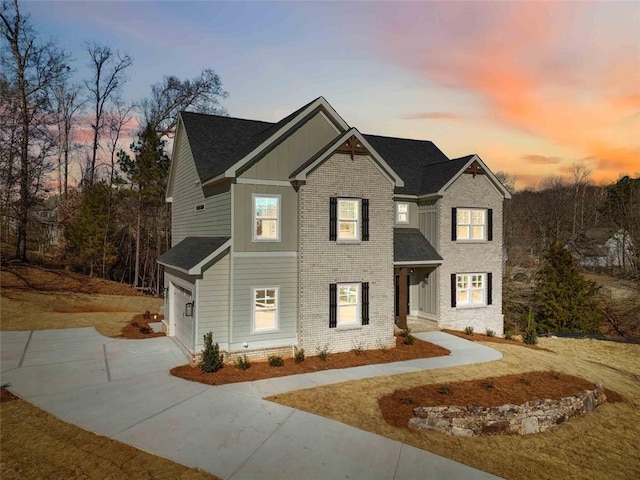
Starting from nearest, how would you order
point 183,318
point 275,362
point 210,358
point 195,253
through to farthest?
point 210,358
point 275,362
point 195,253
point 183,318

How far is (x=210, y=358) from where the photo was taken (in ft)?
42.0

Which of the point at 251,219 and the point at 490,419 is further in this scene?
the point at 251,219

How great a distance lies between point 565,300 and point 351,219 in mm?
17692

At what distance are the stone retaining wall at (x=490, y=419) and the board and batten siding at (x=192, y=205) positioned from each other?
8.64m

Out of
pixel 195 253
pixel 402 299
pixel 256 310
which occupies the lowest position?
pixel 402 299

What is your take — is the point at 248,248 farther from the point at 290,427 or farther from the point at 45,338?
the point at 45,338

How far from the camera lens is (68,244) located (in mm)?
31453

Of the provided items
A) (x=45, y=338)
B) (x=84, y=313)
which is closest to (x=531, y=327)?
(x=45, y=338)

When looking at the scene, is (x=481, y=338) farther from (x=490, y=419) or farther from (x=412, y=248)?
(x=490, y=419)

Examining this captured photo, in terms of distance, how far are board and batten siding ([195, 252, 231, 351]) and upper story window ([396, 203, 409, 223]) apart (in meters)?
10.7

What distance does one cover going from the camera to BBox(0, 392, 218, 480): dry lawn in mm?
7277

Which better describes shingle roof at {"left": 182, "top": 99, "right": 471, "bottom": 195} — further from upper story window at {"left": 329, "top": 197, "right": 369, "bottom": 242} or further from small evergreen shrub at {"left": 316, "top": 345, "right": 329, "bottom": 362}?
small evergreen shrub at {"left": 316, "top": 345, "right": 329, "bottom": 362}

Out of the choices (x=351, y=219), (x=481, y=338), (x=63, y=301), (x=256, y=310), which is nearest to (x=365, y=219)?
(x=351, y=219)

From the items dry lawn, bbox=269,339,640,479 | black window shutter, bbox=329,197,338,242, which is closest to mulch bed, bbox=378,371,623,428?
dry lawn, bbox=269,339,640,479
